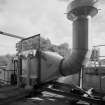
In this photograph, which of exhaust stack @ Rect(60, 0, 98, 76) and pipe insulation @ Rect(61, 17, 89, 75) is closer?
exhaust stack @ Rect(60, 0, 98, 76)

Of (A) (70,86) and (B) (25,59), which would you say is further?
(B) (25,59)

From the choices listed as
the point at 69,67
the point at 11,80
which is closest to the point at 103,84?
the point at 69,67

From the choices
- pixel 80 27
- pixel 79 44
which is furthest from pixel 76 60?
pixel 80 27

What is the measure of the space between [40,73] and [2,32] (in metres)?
5.22

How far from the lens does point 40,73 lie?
5.56 m

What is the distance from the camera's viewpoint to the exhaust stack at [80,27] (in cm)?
410

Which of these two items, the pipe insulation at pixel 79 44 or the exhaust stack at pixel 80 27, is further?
the pipe insulation at pixel 79 44

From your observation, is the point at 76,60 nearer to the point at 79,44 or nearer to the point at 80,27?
the point at 79,44

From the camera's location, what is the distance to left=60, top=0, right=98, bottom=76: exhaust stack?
13.4ft

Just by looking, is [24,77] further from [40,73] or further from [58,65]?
[58,65]

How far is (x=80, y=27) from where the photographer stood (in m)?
4.27

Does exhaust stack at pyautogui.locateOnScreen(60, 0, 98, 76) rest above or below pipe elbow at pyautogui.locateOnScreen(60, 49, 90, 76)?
above

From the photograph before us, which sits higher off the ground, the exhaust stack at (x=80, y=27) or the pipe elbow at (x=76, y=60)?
the exhaust stack at (x=80, y=27)

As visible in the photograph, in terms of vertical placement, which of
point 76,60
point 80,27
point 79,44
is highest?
point 80,27
